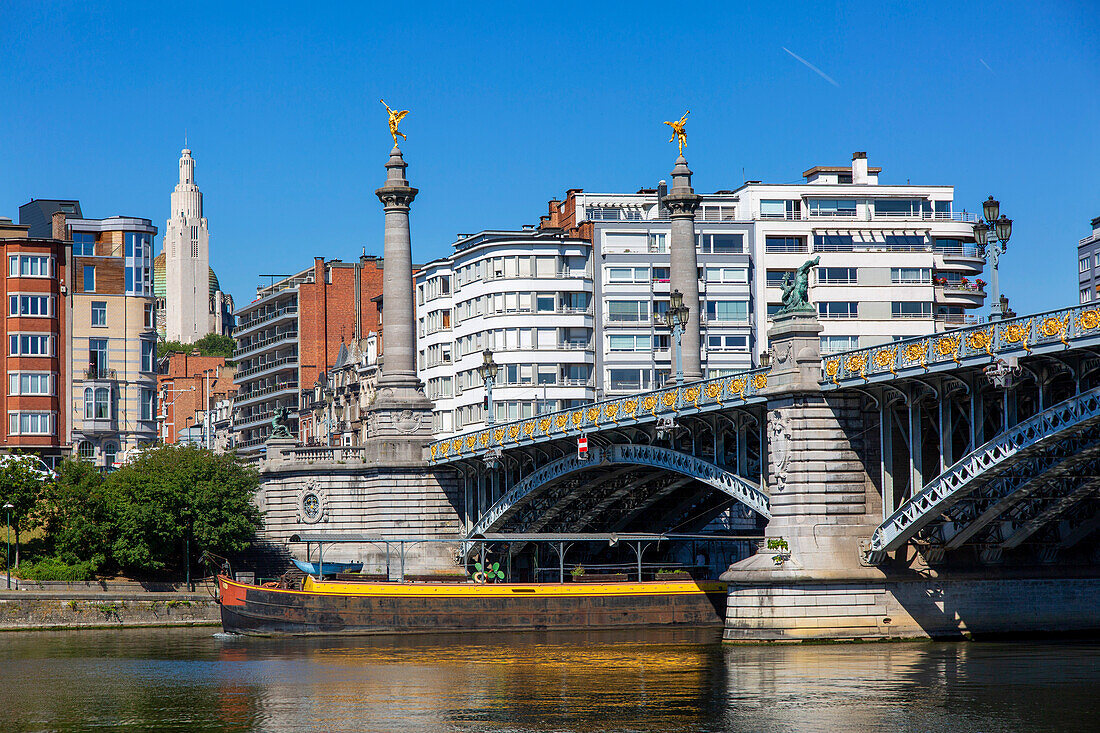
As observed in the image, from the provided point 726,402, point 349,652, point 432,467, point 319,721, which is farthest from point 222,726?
point 432,467

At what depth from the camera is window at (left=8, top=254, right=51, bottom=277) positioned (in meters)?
104

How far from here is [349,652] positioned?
221ft

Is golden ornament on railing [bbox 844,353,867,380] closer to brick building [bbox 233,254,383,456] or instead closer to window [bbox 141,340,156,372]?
window [bbox 141,340,156,372]

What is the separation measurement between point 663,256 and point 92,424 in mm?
42512

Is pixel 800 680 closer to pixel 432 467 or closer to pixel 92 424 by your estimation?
pixel 432 467

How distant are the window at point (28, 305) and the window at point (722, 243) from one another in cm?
4543

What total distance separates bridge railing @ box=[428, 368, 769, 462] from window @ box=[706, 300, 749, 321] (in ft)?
98.7

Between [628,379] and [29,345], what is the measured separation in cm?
4067

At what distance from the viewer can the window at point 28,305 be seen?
104 m

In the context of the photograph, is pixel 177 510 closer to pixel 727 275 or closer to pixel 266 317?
pixel 727 275

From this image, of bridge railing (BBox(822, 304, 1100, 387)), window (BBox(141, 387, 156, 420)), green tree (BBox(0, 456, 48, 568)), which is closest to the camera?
bridge railing (BBox(822, 304, 1100, 387))

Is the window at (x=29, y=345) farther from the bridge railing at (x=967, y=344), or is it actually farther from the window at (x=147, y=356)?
the bridge railing at (x=967, y=344)

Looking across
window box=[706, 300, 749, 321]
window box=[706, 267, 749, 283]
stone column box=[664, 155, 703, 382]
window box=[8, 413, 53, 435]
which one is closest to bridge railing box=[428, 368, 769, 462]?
stone column box=[664, 155, 703, 382]

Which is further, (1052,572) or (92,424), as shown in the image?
(92,424)
